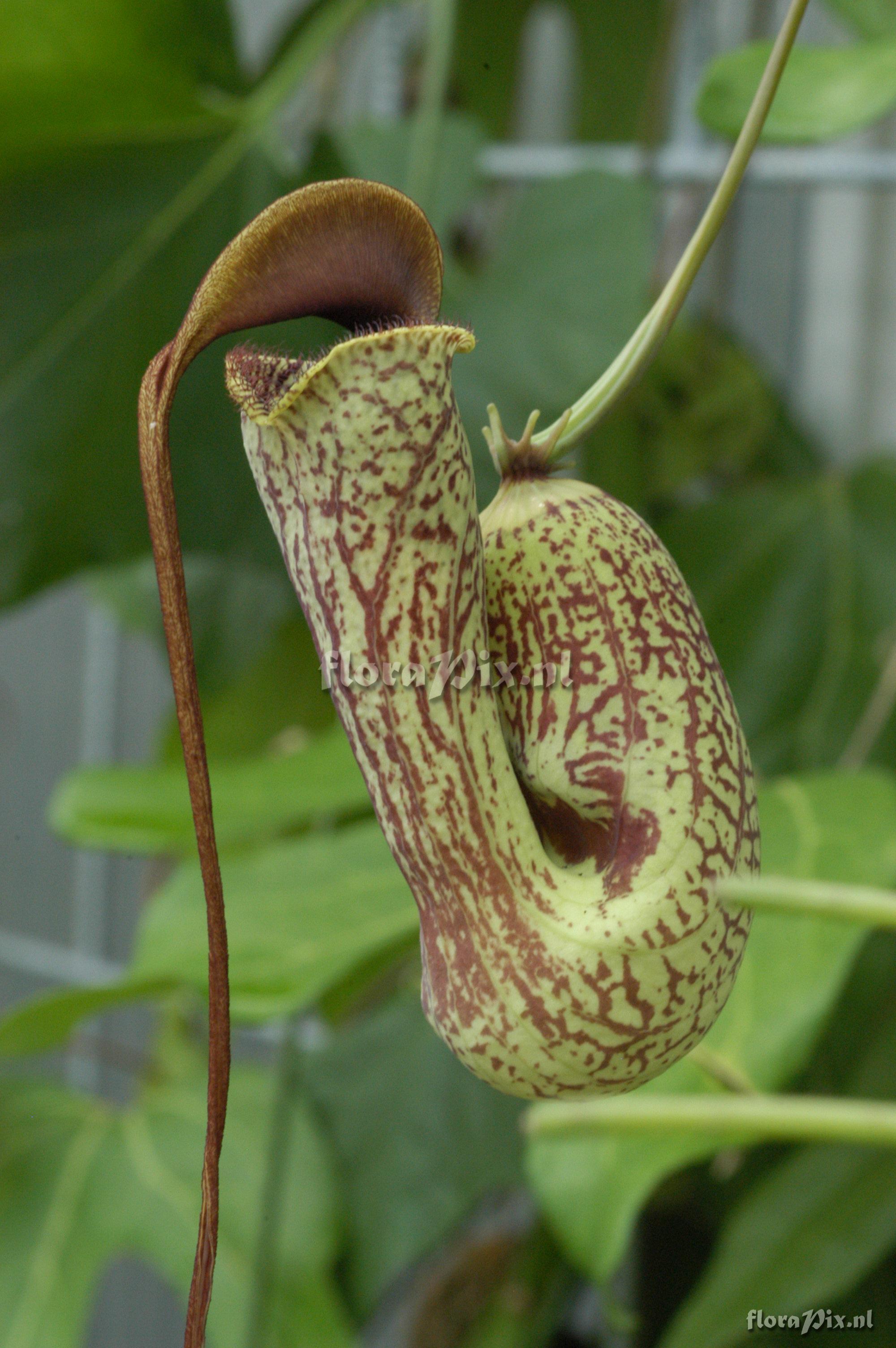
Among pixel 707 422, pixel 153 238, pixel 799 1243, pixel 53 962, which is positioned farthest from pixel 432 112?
pixel 53 962

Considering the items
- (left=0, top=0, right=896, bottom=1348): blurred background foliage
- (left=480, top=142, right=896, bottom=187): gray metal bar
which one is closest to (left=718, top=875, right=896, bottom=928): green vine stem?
(left=0, top=0, right=896, bottom=1348): blurred background foliage

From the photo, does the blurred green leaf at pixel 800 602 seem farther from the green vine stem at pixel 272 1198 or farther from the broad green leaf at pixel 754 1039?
the green vine stem at pixel 272 1198

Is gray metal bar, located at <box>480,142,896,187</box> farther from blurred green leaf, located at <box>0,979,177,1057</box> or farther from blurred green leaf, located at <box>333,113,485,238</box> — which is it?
blurred green leaf, located at <box>0,979,177,1057</box>

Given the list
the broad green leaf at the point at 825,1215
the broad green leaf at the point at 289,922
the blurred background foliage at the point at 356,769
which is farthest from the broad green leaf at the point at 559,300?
the broad green leaf at the point at 825,1215

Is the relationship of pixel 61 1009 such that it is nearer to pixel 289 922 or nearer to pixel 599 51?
pixel 289 922

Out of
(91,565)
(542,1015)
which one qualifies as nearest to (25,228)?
(91,565)
